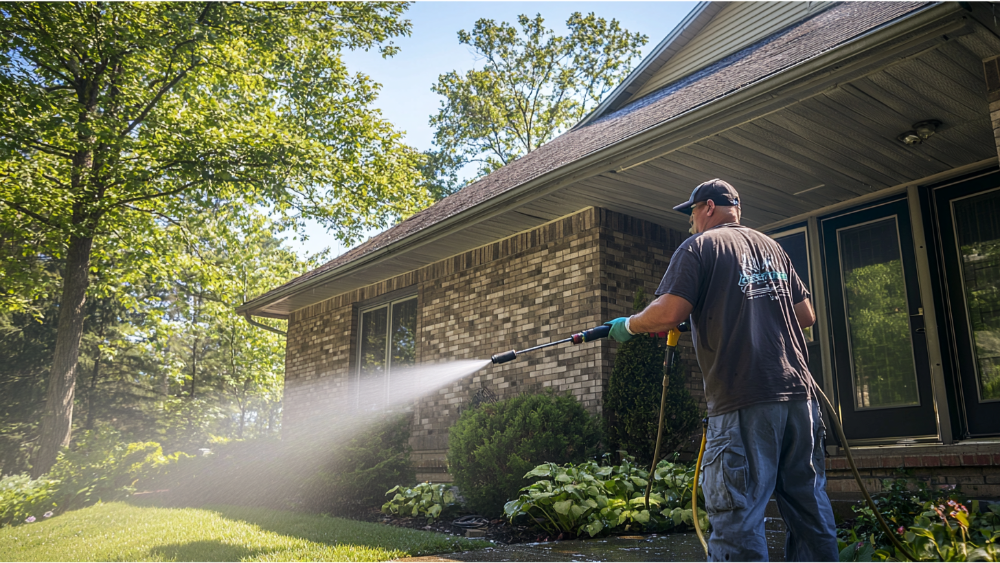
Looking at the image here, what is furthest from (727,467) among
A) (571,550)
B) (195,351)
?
(195,351)

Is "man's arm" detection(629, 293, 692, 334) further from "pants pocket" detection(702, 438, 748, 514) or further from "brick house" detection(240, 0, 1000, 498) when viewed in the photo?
"brick house" detection(240, 0, 1000, 498)

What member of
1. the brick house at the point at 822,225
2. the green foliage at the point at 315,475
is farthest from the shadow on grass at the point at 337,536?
the brick house at the point at 822,225

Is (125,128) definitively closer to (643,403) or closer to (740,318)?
(643,403)

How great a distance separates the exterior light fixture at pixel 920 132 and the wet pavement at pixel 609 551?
10.6 feet

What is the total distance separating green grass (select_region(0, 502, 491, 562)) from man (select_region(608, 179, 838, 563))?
2.90 metres

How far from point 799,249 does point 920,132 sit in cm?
226

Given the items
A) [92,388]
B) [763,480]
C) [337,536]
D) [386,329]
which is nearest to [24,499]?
[386,329]

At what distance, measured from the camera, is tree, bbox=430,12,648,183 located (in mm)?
25250

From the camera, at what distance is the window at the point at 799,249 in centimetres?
741

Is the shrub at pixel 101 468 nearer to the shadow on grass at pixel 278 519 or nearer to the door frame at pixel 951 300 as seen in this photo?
the shadow on grass at pixel 278 519

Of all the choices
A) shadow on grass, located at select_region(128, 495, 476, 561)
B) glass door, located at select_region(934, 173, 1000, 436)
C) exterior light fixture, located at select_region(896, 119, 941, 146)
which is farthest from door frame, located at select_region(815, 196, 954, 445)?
shadow on grass, located at select_region(128, 495, 476, 561)

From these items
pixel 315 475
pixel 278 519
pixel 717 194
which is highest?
pixel 717 194

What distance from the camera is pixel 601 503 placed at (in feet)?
16.8

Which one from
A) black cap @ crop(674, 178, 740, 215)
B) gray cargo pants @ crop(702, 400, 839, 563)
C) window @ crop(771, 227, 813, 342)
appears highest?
window @ crop(771, 227, 813, 342)
